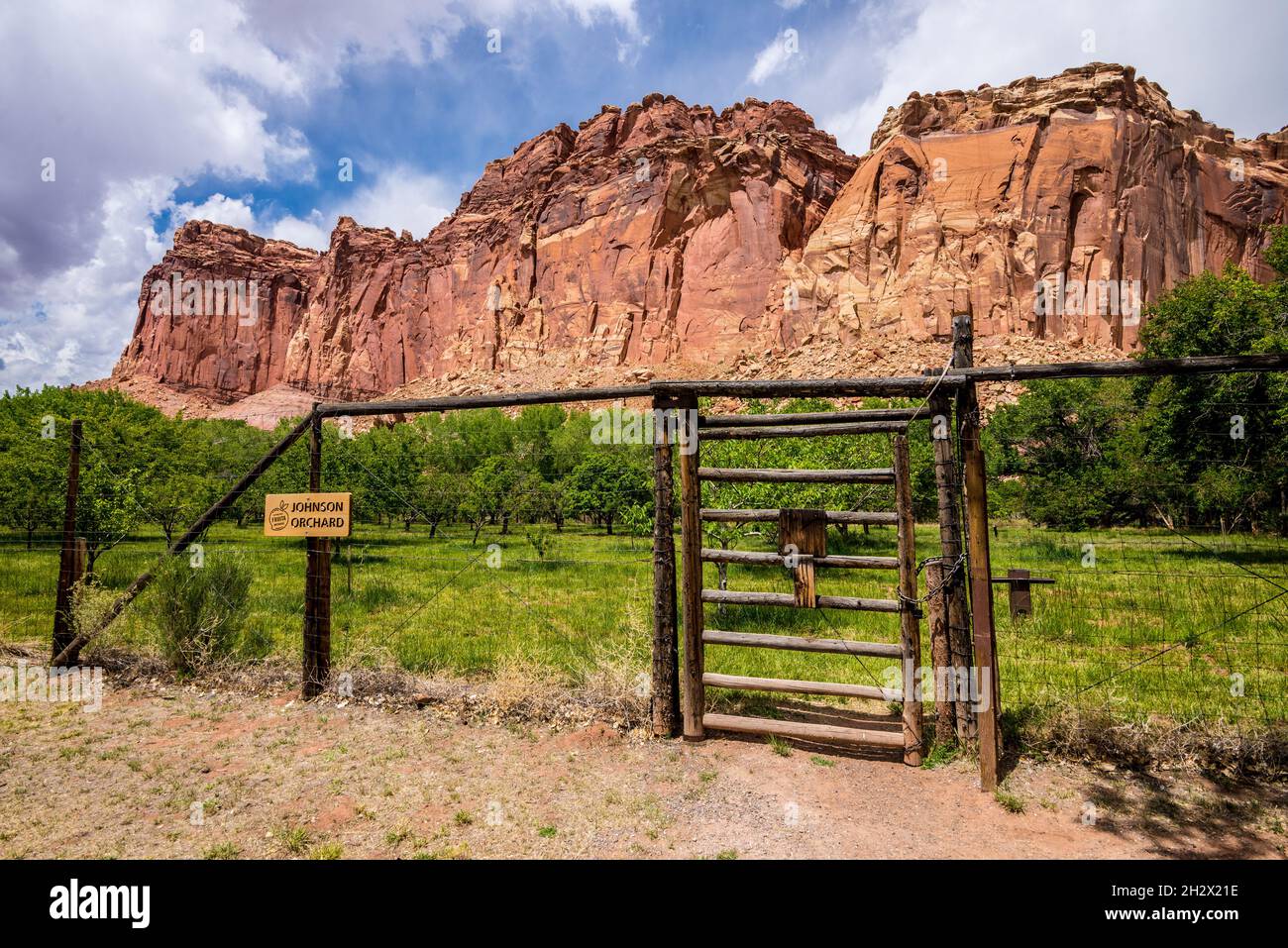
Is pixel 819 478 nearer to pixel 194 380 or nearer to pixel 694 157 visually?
pixel 694 157

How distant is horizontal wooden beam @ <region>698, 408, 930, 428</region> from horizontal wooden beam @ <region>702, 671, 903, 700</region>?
213 cm

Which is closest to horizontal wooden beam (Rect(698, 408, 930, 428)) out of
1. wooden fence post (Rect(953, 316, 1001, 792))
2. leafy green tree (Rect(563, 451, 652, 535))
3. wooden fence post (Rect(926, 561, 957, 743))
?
wooden fence post (Rect(953, 316, 1001, 792))

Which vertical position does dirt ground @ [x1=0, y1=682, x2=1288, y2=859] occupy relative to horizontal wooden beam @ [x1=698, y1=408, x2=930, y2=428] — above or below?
below

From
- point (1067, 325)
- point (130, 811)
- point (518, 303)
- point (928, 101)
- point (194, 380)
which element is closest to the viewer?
point (130, 811)

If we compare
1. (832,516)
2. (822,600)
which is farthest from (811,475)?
(822,600)

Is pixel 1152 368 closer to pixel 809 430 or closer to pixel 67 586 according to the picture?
pixel 809 430

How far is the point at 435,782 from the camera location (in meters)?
4.45

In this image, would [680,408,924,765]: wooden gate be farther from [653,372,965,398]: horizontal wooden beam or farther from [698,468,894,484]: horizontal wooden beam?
[653,372,965,398]: horizontal wooden beam

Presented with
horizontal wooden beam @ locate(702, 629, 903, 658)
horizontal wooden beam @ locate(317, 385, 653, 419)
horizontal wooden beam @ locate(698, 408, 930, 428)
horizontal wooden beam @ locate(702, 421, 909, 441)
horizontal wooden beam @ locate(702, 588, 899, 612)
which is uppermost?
horizontal wooden beam @ locate(317, 385, 653, 419)

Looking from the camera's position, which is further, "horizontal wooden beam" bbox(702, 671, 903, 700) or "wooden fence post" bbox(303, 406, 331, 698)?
"wooden fence post" bbox(303, 406, 331, 698)

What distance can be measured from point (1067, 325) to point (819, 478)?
235 feet

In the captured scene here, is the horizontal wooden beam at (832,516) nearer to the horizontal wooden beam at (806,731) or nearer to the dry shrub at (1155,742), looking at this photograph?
the horizontal wooden beam at (806,731)

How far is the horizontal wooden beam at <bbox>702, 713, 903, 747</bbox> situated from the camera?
189 inches

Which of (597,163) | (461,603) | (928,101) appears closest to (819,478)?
(461,603)
